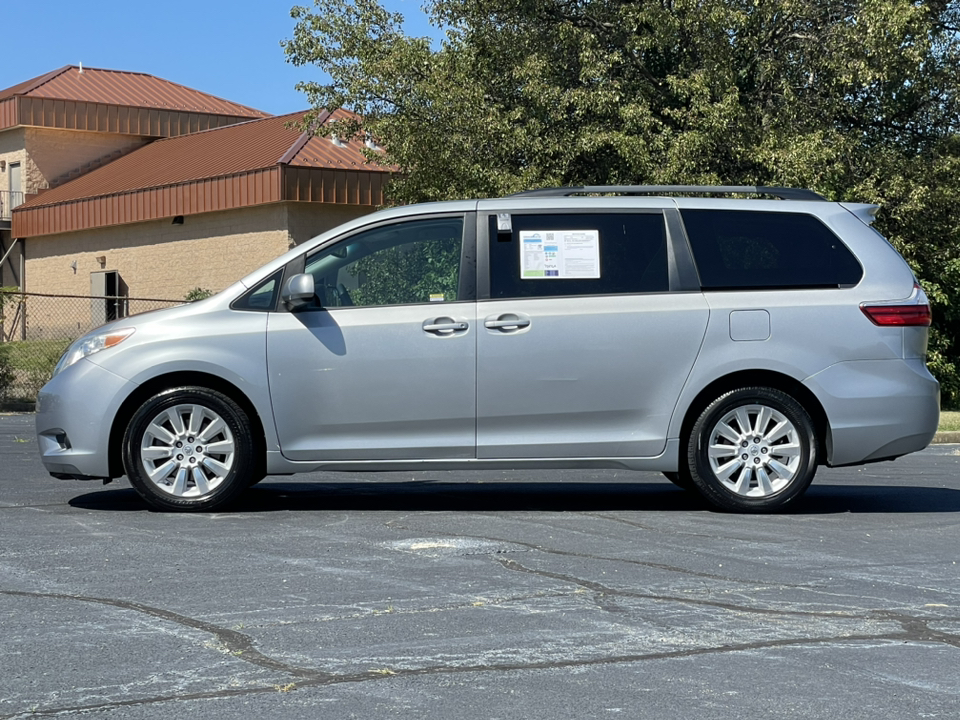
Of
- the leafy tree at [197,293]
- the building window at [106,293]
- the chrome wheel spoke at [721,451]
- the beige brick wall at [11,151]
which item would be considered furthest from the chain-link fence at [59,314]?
the chrome wheel spoke at [721,451]

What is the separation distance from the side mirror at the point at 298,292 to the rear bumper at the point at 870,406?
3117 mm

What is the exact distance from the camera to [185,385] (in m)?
8.73

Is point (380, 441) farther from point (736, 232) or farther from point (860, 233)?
point (860, 233)

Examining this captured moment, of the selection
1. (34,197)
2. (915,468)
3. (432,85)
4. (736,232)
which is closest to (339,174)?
(432,85)

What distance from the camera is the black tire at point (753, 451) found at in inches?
341

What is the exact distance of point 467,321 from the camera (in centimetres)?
860

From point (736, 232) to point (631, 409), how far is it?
135 cm

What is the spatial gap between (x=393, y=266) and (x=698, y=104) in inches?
539

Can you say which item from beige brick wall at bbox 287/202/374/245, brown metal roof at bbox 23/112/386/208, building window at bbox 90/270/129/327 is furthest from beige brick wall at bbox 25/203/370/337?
brown metal roof at bbox 23/112/386/208

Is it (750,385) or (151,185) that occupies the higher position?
(151,185)

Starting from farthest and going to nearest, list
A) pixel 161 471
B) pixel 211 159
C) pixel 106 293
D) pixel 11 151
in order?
pixel 11 151 < pixel 106 293 < pixel 211 159 < pixel 161 471

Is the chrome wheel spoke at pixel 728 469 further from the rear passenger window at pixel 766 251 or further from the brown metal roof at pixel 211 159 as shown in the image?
the brown metal roof at pixel 211 159

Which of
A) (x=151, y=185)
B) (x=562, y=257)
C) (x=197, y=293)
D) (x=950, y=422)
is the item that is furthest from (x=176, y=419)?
(x=151, y=185)

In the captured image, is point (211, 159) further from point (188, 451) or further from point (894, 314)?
point (894, 314)
